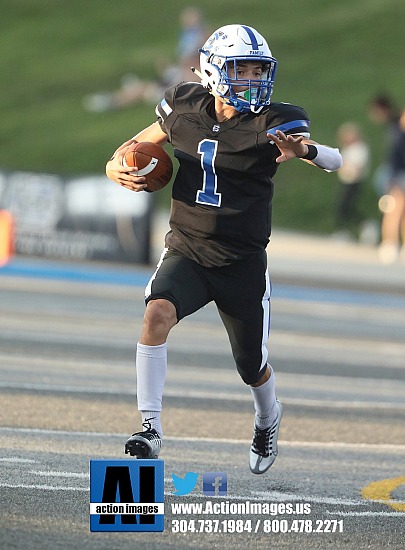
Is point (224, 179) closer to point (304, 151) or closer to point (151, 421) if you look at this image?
point (304, 151)

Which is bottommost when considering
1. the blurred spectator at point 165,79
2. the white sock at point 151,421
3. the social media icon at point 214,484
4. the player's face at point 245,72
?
the social media icon at point 214,484

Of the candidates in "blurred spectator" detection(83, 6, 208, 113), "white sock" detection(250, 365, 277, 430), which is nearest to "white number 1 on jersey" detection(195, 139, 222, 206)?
"white sock" detection(250, 365, 277, 430)

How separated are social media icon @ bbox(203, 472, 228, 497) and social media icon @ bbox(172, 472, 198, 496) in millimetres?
66

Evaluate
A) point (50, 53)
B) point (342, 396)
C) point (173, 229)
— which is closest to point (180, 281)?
point (173, 229)

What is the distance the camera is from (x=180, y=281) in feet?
25.1

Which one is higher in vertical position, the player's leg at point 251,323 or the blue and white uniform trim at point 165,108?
the blue and white uniform trim at point 165,108

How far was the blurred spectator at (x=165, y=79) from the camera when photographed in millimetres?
27875

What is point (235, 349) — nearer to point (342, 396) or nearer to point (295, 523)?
point (295, 523)

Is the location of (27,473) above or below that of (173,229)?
below

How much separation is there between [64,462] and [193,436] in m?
1.38

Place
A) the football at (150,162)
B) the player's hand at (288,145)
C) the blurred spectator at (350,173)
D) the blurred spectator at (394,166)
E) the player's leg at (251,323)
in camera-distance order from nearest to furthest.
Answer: the player's hand at (288,145) → the player's leg at (251,323) → the football at (150,162) → the blurred spectator at (394,166) → the blurred spectator at (350,173)

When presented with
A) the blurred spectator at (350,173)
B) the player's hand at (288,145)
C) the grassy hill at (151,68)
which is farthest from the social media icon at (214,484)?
the grassy hill at (151,68)

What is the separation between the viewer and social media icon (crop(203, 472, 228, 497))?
7137 mm

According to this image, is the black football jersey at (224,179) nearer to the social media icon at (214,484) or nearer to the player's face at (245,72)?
the player's face at (245,72)
